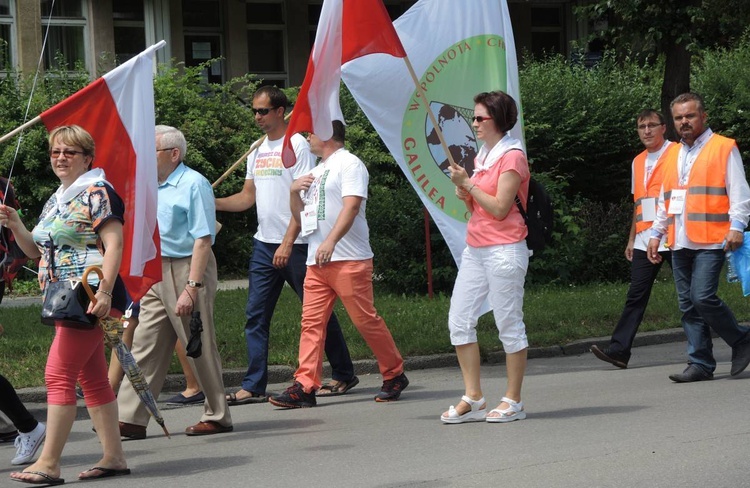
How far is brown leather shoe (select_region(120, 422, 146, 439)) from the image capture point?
731cm

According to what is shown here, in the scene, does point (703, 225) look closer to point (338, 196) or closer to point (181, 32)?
point (338, 196)

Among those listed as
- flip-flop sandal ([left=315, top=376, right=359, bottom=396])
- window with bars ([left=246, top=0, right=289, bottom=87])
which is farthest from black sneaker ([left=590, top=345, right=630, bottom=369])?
window with bars ([left=246, top=0, right=289, bottom=87])

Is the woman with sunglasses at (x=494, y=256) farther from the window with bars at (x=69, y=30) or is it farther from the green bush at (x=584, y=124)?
the window with bars at (x=69, y=30)

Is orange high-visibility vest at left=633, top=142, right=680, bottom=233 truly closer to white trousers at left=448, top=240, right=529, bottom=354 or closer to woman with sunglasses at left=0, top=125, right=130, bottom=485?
white trousers at left=448, top=240, right=529, bottom=354

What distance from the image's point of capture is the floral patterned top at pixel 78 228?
6.07 meters

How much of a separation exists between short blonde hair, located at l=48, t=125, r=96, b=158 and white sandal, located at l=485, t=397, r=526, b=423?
2783 millimetres

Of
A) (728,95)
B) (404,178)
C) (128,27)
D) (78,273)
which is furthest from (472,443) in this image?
(128,27)

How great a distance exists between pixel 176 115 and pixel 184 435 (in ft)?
34.7

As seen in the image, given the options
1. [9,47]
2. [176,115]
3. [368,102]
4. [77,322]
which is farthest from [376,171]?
[77,322]

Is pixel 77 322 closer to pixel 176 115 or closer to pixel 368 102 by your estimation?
pixel 368 102

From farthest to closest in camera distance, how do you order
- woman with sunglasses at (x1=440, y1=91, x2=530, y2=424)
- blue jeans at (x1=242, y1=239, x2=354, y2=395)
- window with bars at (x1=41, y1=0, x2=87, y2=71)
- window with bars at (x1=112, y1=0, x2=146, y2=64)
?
1. window with bars at (x1=112, y1=0, x2=146, y2=64)
2. window with bars at (x1=41, y1=0, x2=87, y2=71)
3. blue jeans at (x1=242, y1=239, x2=354, y2=395)
4. woman with sunglasses at (x1=440, y1=91, x2=530, y2=424)

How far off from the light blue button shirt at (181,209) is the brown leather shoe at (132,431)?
3.30 feet

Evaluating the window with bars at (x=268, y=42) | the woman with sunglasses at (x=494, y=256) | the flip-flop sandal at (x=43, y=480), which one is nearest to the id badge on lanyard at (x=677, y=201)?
the woman with sunglasses at (x=494, y=256)

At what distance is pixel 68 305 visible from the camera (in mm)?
5922
